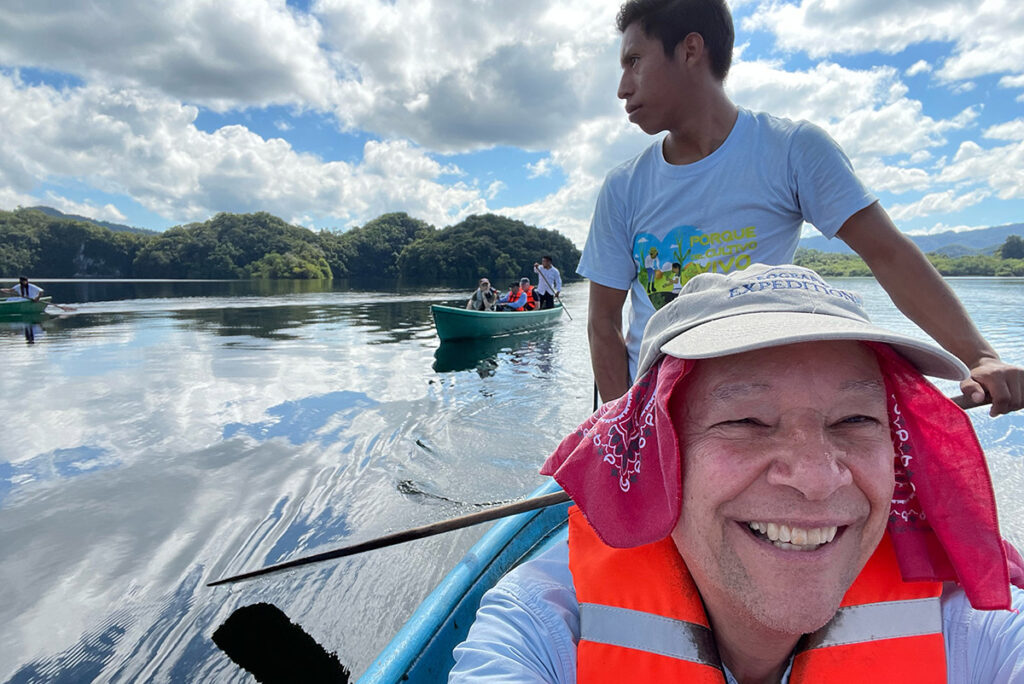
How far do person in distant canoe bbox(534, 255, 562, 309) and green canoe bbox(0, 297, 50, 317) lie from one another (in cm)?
1757

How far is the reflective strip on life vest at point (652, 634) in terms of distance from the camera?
1023mm

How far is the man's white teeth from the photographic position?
35.9 inches

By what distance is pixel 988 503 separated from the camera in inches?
39.5

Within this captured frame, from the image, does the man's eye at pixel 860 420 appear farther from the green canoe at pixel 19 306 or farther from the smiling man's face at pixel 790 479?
the green canoe at pixel 19 306

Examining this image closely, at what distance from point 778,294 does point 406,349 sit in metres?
13.0

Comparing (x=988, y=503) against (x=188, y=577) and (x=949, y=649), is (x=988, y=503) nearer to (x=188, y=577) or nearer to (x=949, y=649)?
(x=949, y=649)

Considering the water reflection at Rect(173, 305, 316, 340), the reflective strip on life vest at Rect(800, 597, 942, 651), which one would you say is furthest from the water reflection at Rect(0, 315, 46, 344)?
the reflective strip on life vest at Rect(800, 597, 942, 651)

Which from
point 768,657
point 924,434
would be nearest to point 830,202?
point 924,434

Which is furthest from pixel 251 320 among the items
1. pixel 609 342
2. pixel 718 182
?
pixel 718 182

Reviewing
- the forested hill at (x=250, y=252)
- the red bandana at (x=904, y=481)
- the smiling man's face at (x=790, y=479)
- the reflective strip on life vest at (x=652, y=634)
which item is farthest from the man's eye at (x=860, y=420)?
the forested hill at (x=250, y=252)

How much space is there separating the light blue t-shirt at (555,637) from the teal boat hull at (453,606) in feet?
2.16

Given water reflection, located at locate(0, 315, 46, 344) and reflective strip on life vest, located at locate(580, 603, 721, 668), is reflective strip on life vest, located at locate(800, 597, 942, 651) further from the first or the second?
water reflection, located at locate(0, 315, 46, 344)

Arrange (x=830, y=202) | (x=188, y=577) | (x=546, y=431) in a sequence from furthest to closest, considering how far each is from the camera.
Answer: (x=546, y=431) → (x=188, y=577) → (x=830, y=202)

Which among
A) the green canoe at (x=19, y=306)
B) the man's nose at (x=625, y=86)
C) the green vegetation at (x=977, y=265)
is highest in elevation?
the green vegetation at (x=977, y=265)
